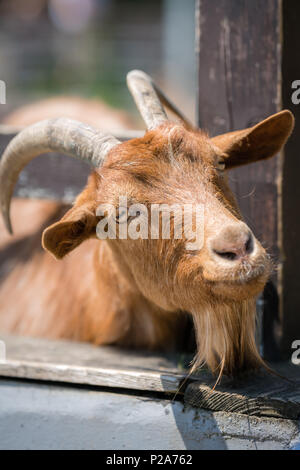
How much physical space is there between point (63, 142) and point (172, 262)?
0.79 meters

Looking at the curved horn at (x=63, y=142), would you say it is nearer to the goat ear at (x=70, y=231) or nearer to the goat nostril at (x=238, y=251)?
the goat ear at (x=70, y=231)

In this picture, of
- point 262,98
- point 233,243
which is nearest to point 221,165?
point 262,98

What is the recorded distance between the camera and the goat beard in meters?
2.66

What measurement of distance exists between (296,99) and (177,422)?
1706 millimetres

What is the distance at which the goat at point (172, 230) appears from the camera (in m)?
2.45

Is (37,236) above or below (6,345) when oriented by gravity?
above

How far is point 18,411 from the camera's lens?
9.77 ft

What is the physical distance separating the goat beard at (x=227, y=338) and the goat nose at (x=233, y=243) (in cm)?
29

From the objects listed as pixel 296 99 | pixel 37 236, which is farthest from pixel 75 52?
pixel 296 99

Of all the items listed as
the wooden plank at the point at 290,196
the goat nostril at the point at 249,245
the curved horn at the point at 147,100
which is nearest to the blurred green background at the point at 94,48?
the curved horn at the point at 147,100

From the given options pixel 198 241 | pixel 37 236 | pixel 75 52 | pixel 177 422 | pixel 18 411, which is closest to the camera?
pixel 198 241

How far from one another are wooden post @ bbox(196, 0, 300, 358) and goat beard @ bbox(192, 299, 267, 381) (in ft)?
1.63
